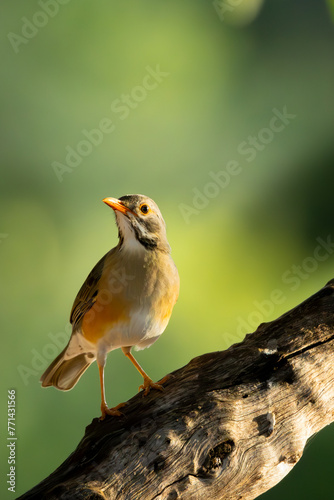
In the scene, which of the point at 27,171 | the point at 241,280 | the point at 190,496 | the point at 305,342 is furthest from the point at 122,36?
the point at 190,496

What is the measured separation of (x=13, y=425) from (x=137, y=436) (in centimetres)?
184

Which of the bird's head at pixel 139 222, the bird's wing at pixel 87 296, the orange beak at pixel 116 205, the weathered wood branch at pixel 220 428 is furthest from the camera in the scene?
the bird's wing at pixel 87 296

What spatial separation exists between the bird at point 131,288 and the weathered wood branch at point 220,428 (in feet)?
0.64

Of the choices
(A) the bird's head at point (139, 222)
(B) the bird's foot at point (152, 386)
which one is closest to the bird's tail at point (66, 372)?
(B) the bird's foot at point (152, 386)

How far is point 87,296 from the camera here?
3105 mm

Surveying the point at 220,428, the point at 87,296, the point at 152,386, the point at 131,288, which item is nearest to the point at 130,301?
the point at 131,288

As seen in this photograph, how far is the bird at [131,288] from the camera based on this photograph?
2.89m

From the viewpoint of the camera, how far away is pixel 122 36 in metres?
4.48

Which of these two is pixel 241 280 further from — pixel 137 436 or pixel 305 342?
pixel 137 436

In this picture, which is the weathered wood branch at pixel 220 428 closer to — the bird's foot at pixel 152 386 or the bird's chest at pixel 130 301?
the bird's foot at pixel 152 386

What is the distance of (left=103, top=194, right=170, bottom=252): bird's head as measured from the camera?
9.65 feet

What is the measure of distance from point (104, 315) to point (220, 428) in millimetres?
796

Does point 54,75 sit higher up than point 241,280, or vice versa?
point 54,75

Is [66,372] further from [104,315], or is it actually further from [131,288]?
[131,288]
